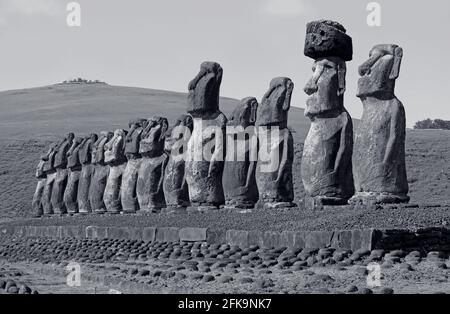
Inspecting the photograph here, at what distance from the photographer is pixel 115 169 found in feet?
82.3

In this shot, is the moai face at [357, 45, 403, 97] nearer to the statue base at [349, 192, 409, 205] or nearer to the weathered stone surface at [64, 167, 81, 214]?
the statue base at [349, 192, 409, 205]

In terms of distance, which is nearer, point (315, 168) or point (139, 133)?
point (315, 168)

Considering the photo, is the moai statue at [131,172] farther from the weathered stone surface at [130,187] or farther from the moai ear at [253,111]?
the moai ear at [253,111]

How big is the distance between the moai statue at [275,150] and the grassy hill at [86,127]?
32.0ft

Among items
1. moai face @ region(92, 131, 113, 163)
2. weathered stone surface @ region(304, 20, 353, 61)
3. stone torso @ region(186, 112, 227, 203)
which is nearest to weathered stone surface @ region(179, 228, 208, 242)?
stone torso @ region(186, 112, 227, 203)

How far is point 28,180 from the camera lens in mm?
→ 40156

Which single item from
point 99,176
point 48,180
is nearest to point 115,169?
point 99,176

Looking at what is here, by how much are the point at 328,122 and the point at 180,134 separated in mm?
6067

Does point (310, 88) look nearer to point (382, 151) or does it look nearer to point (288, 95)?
point (288, 95)
